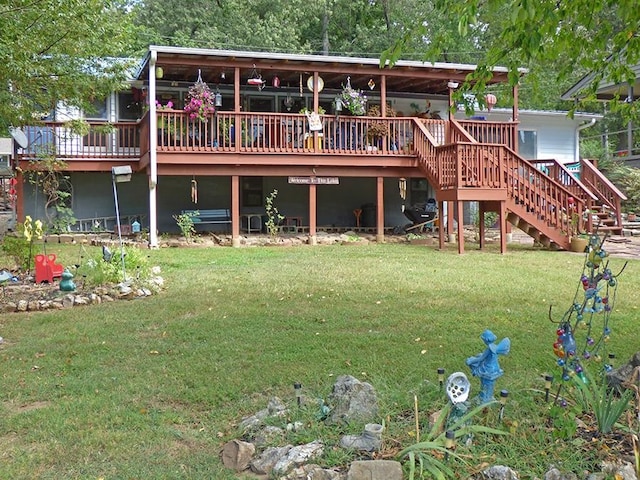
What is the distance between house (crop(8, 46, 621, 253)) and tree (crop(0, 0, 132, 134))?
1.47 meters

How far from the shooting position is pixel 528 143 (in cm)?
2208

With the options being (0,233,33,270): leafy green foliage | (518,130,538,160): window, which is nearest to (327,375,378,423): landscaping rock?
(0,233,33,270): leafy green foliage

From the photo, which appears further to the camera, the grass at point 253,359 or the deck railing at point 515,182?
the deck railing at point 515,182

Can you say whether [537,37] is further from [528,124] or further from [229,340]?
[528,124]

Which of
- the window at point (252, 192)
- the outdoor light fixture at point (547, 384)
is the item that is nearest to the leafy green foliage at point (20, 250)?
the window at point (252, 192)

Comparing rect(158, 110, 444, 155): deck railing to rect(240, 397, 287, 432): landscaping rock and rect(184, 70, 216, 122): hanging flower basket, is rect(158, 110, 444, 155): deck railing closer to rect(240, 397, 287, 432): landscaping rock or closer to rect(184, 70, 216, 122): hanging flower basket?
rect(184, 70, 216, 122): hanging flower basket

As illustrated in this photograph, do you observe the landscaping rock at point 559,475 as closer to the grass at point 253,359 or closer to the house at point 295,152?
the grass at point 253,359

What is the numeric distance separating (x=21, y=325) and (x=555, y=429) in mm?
5771

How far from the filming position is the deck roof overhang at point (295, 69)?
1400 centimetres

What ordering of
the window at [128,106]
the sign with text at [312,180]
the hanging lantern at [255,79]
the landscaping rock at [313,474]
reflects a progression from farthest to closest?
the window at [128,106]
the sign with text at [312,180]
the hanging lantern at [255,79]
the landscaping rock at [313,474]

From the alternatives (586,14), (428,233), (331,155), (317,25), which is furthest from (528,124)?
(586,14)

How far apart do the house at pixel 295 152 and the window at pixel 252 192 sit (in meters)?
0.03

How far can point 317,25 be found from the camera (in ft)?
106

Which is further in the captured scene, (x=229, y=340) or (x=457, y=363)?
(x=229, y=340)
